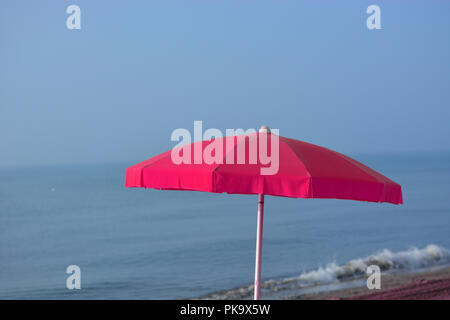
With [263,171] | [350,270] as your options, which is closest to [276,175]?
[263,171]

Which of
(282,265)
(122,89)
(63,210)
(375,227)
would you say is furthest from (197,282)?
(122,89)

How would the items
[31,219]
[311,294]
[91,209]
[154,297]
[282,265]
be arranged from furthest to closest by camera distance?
[91,209], [31,219], [282,265], [154,297], [311,294]

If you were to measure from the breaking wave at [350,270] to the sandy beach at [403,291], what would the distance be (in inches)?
45.5

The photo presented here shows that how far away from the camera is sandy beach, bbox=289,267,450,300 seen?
998 centimetres

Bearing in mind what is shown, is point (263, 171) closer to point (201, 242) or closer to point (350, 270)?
point (350, 270)

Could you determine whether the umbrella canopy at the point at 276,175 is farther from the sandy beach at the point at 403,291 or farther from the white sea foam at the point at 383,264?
the white sea foam at the point at 383,264

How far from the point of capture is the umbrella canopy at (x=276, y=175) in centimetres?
369

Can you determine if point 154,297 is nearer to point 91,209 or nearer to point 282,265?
point 282,265

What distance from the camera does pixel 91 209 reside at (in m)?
42.1

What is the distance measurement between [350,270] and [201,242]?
10.4 m

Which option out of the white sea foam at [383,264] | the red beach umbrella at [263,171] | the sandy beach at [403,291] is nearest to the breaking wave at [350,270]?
the white sea foam at [383,264]

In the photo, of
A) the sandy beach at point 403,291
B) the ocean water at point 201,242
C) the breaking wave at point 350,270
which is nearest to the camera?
the sandy beach at point 403,291

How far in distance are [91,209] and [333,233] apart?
65.8 feet

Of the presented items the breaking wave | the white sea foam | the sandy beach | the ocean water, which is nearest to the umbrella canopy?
the sandy beach
